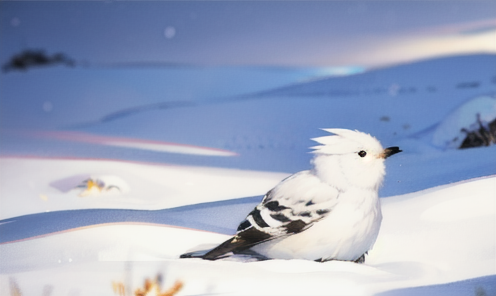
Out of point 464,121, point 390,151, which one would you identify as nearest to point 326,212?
point 390,151

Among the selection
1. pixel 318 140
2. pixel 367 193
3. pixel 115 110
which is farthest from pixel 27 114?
pixel 367 193

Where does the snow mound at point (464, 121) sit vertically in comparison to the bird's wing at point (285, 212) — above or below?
above

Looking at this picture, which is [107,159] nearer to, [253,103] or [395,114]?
[253,103]

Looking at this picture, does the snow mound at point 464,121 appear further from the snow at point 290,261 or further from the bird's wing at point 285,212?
the bird's wing at point 285,212

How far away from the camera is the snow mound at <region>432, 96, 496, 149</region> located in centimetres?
188

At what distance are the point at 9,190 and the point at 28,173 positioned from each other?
0.11 m

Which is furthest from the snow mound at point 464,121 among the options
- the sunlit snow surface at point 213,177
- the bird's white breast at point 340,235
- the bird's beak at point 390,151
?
the bird's white breast at point 340,235

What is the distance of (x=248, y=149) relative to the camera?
188cm

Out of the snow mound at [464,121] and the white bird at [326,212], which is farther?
the snow mound at [464,121]

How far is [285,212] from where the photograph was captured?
5.77ft

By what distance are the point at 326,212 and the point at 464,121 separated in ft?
2.32

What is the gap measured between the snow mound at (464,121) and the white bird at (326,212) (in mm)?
255

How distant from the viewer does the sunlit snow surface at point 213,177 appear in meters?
1.82

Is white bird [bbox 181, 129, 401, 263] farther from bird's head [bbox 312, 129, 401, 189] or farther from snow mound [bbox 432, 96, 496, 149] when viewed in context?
snow mound [bbox 432, 96, 496, 149]
